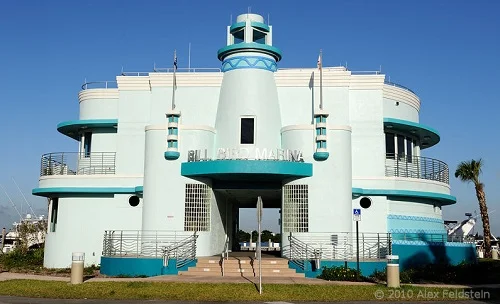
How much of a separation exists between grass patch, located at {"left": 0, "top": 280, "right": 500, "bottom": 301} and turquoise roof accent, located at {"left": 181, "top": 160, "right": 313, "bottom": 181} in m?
7.11

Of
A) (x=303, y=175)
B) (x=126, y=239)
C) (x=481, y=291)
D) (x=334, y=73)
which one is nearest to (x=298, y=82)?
(x=334, y=73)

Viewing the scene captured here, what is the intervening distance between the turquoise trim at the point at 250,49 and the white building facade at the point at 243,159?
Answer: 0.06 metres

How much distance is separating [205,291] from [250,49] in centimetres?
1469

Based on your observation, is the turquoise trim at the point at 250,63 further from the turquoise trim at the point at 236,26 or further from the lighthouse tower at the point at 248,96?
the turquoise trim at the point at 236,26

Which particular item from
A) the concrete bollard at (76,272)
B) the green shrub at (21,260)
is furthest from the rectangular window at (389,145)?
the green shrub at (21,260)

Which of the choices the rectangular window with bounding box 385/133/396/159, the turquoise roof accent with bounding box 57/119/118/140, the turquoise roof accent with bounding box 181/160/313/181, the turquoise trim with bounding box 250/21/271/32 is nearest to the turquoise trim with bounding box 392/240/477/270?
the turquoise roof accent with bounding box 181/160/313/181

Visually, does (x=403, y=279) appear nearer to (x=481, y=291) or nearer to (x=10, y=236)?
(x=481, y=291)

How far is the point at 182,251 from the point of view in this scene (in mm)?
23797

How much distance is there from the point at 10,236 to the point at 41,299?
56716 mm

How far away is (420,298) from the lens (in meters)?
15.7

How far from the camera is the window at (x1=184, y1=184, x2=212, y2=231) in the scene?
80.7 feet

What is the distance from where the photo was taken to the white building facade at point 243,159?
80.7ft

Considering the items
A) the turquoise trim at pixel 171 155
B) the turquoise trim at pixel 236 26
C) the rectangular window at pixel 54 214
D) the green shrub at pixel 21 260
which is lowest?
the green shrub at pixel 21 260

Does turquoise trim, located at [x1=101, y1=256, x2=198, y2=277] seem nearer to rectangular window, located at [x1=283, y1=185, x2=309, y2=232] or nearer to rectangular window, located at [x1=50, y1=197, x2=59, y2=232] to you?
rectangular window, located at [x1=283, y1=185, x2=309, y2=232]
